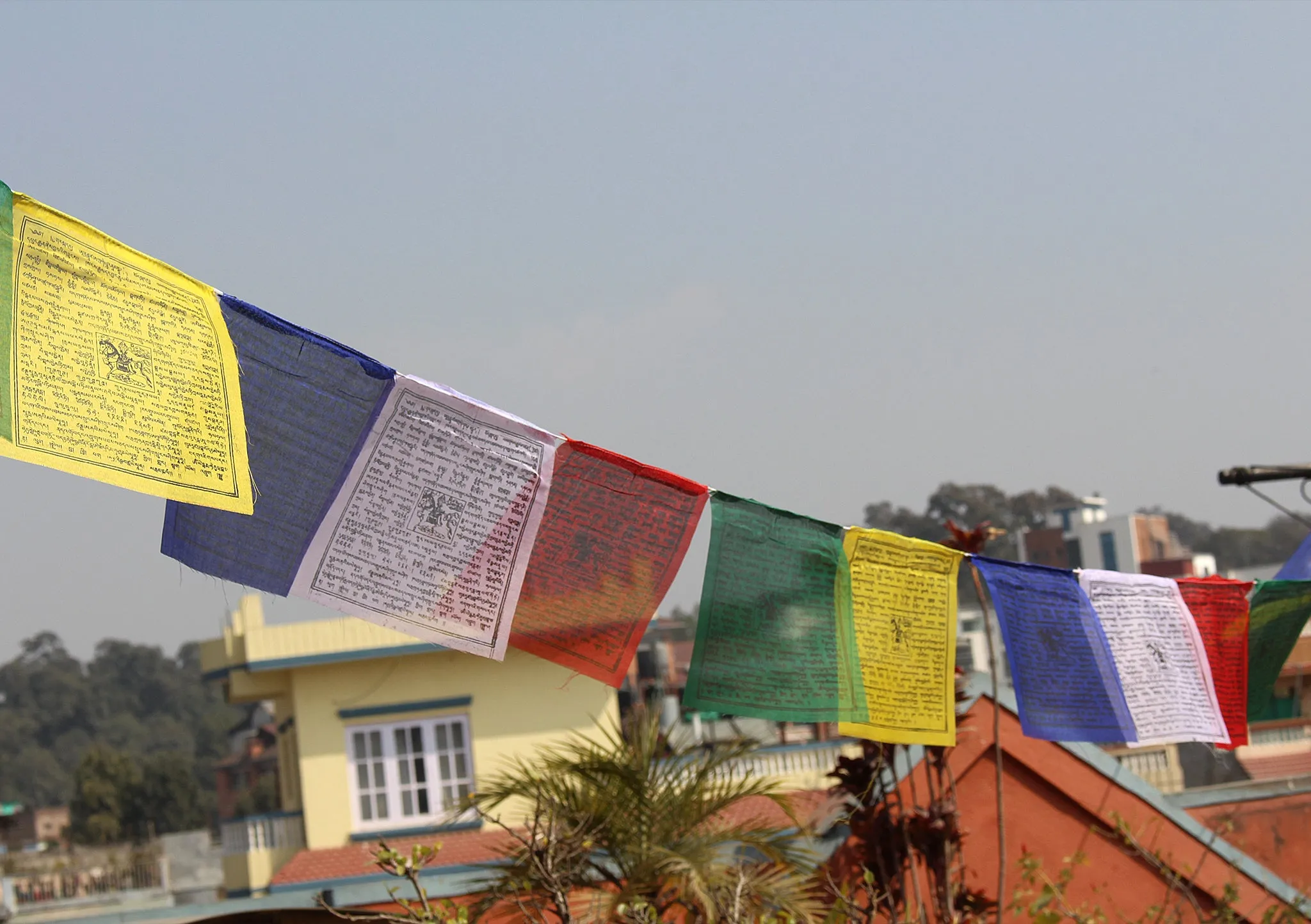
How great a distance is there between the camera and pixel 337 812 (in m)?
21.0

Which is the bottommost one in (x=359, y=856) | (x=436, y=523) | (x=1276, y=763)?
(x=359, y=856)

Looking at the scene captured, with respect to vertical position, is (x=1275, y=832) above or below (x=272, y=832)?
above

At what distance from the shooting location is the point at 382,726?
70.0 feet

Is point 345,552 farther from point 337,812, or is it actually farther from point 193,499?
point 337,812

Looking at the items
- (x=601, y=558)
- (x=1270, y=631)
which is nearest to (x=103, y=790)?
(x=1270, y=631)

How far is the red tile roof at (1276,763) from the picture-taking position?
605 inches

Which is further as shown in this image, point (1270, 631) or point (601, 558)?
point (1270, 631)

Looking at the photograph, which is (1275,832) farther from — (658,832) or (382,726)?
(382,726)

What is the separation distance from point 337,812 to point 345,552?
718 inches

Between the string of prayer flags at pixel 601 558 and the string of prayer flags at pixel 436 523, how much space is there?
0.11 metres

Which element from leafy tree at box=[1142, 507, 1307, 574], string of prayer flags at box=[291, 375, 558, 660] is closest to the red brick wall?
string of prayer flags at box=[291, 375, 558, 660]

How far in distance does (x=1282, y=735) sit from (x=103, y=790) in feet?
193

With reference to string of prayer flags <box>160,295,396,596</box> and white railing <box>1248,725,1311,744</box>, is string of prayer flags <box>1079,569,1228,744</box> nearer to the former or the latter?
string of prayer flags <box>160,295,396,596</box>

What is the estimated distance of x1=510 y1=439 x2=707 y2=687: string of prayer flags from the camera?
14.2 ft
